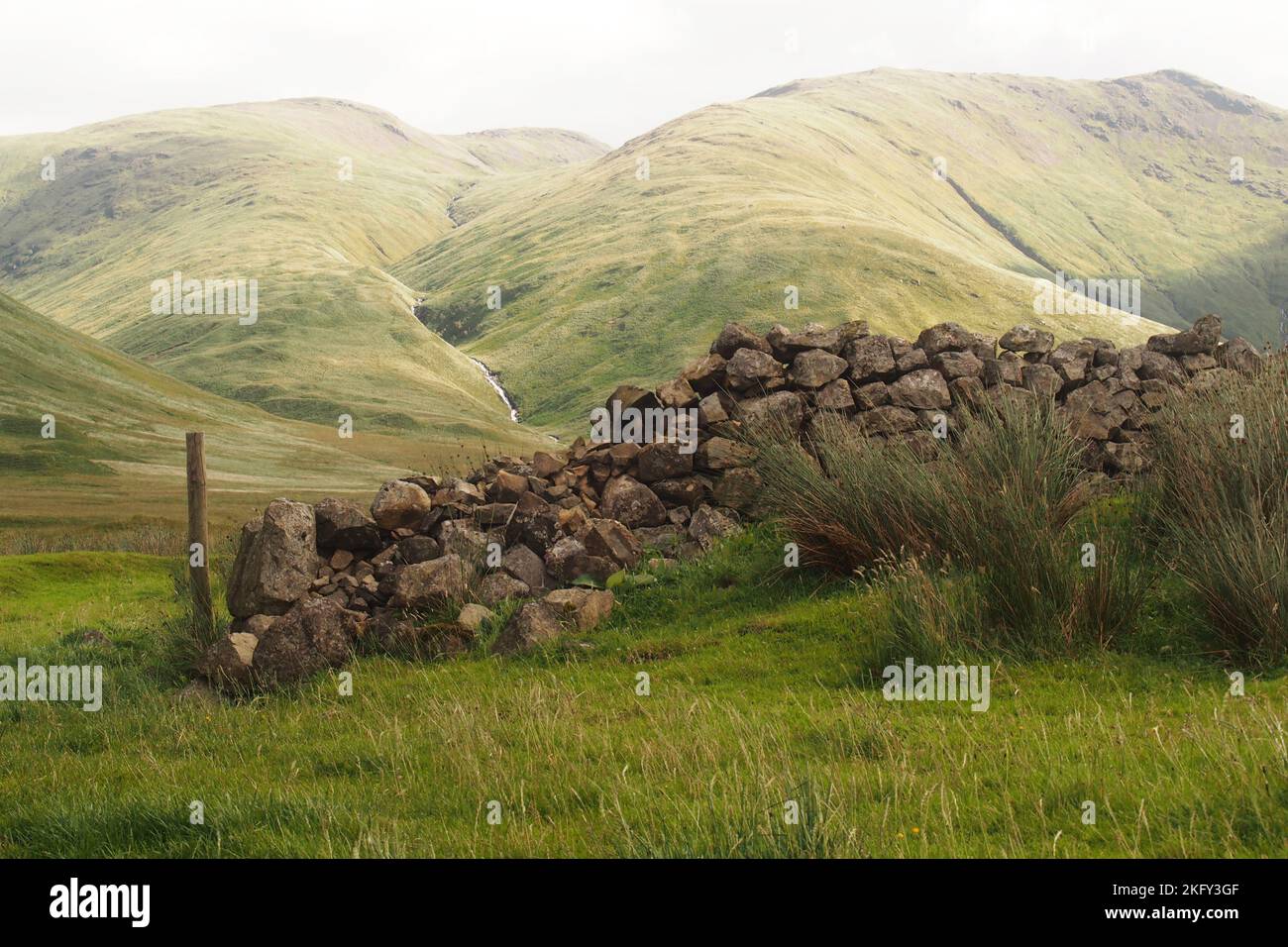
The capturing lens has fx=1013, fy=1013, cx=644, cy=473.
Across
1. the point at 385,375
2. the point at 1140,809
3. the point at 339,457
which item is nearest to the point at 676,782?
the point at 1140,809

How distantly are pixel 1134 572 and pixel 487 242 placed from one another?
602 ft

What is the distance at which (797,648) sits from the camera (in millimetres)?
10961

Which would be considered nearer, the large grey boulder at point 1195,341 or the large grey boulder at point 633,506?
the large grey boulder at point 633,506

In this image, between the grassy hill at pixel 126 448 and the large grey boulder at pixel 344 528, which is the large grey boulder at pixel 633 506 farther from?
the grassy hill at pixel 126 448

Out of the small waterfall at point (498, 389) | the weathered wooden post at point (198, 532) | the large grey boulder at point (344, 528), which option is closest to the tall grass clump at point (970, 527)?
the large grey boulder at point (344, 528)

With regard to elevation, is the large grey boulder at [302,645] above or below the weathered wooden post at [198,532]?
below

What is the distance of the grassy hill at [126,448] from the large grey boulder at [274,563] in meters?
31.9

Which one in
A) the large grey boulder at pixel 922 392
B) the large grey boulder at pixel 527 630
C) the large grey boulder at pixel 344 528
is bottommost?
the large grey boulder at pixel 527 630

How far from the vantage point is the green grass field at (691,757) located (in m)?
5.57

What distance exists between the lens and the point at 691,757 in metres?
7.30

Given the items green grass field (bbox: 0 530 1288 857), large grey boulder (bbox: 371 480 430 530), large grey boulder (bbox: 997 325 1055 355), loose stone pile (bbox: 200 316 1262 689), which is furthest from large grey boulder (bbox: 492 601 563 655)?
large grey boulder (bbox: 997 325 1055 355)

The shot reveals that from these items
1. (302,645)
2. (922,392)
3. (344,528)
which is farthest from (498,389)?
(302,645)

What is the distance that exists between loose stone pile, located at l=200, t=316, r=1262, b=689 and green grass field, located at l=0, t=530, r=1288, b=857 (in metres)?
0.98
